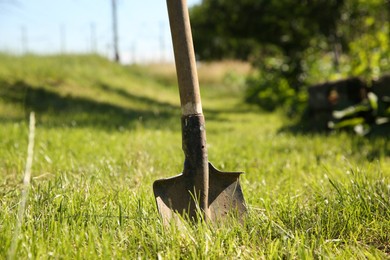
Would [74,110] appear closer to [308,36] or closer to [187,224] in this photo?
[187,224]

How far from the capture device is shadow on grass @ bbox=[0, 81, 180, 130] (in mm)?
6020

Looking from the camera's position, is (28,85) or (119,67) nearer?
(28,85)

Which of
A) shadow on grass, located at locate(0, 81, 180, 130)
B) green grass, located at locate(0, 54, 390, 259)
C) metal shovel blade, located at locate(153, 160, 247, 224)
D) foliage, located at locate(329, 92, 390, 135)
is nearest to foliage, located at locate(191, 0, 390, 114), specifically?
foliage, located at locate(329, 92, 390, 135)

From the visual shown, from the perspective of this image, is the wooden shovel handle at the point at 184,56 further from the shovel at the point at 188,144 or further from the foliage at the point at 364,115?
the foliage at the point at 364,115

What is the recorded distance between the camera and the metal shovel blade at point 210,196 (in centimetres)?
189

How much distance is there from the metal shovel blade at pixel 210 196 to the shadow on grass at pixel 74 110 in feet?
11.3

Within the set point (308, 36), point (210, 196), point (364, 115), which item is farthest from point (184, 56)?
point (308, 36)

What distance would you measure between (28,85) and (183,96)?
287 inches

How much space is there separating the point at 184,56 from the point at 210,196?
0.63 metres

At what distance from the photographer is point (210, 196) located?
203cm

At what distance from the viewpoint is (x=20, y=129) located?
4270 millimetres

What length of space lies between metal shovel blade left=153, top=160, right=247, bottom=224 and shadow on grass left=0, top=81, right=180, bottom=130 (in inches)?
135

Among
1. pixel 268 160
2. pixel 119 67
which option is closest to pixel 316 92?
pixel 268 160

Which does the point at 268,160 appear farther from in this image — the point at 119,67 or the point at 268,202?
the point at 119,67
